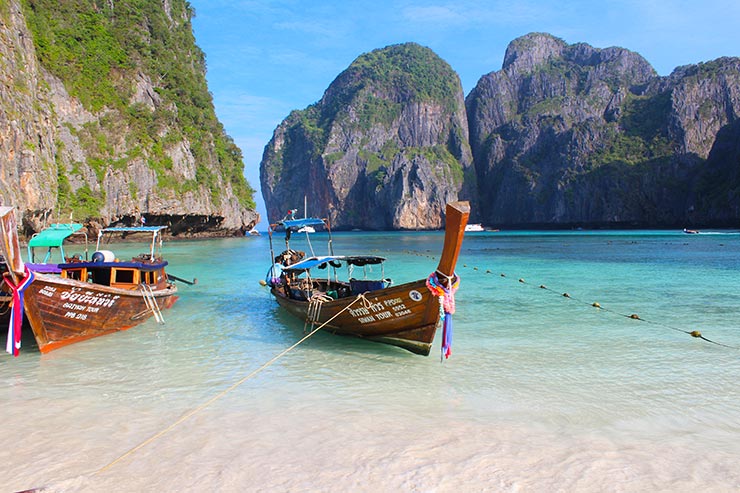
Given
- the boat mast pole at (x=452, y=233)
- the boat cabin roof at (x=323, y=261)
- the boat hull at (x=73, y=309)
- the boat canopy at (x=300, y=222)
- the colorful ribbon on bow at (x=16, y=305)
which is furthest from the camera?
the boat canopy at (x=300, y=222)

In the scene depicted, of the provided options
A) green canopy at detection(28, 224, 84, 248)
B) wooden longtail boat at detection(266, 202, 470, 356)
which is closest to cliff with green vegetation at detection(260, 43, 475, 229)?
green canopy at detection(28, 224, 84, 248)

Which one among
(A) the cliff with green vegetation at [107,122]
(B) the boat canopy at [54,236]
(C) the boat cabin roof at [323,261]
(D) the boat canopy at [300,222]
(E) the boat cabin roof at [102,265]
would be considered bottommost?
(E) the boat cabin roof at [102,265]

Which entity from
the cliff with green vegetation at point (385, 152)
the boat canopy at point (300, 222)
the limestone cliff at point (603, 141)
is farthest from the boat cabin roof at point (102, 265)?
the cliff with green vegetation at point (385, 152)

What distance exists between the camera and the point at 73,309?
996 cm

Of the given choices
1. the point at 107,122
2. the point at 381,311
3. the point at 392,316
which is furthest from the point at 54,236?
the point at 107,122

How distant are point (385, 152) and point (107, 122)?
115 meters

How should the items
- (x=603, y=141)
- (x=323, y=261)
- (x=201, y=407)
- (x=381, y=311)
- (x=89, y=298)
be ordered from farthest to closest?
(x=603, y=141) → (x=323, y=261) → (x=89, y=298) → (x=381, y=311) → (x=201, y=407)

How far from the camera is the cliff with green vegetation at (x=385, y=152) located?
14138 cm

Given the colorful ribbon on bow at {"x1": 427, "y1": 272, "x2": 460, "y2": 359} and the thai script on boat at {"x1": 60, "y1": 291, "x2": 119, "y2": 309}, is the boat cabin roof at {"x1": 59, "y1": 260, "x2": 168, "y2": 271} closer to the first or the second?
the thai script on boat at {"x1": 60, "y1": 291, "x2": 119, "y2": 309}

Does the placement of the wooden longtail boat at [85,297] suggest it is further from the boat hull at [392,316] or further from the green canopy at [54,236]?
the boat hull at [392,316]

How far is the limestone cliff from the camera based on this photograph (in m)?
116

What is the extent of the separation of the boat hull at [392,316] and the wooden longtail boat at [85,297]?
15.6 feet

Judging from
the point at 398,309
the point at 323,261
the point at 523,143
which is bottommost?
the point at 398,309

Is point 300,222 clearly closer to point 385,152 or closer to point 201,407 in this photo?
point 201,407
